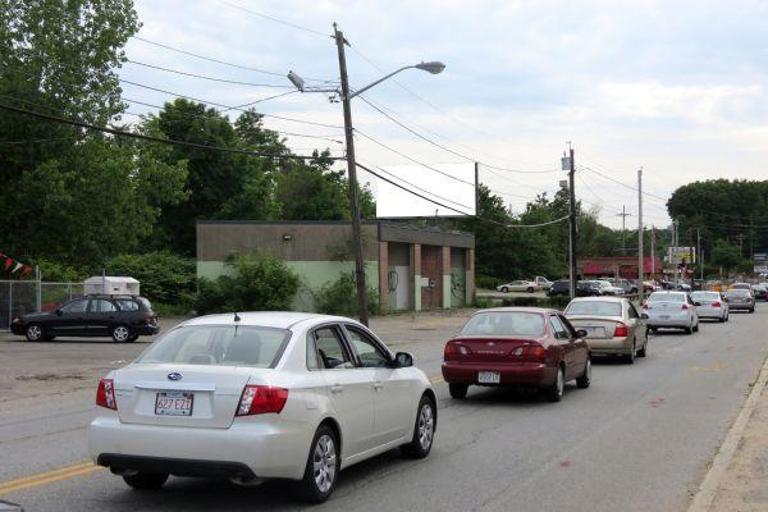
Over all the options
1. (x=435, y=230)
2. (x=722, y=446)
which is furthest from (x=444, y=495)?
(x=435, y=230)

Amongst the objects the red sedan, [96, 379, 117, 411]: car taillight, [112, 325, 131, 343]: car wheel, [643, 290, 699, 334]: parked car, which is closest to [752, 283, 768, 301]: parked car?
[643, 290, 699, 334]: parked car

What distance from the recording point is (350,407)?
24.5ft

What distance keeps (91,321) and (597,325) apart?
16.9 metres

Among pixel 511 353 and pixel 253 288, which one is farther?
pixel 253 288

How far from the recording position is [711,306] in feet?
133

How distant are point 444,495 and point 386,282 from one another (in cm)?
4252

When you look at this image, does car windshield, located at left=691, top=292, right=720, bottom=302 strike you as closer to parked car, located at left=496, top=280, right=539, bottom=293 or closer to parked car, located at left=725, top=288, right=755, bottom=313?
parked car, located at left=725, top=288, right=755, bottom=313

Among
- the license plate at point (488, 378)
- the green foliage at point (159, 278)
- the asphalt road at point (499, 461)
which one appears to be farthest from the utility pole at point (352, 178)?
the green foliage at point (159, 278)

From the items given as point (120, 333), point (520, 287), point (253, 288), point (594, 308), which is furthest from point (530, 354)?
point (520, 287)

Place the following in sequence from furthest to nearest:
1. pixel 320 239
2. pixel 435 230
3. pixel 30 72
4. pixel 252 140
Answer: pixel 252 140
pixel 435 230
pixel 320 239
pixel 30 72

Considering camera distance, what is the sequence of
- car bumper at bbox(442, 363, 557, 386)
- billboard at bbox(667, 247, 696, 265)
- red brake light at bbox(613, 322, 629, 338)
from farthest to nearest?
billboard at bbox(667, 247, 696, 265), red brake light at bbox(613, 322, 629, 338), car bumper at bbox(442, 363, 557, 386)

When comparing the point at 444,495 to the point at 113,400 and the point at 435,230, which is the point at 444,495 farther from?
the point at 435,230

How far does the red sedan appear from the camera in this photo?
13.2 metres

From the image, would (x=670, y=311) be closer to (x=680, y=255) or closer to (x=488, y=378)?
(x=488, y=378)
